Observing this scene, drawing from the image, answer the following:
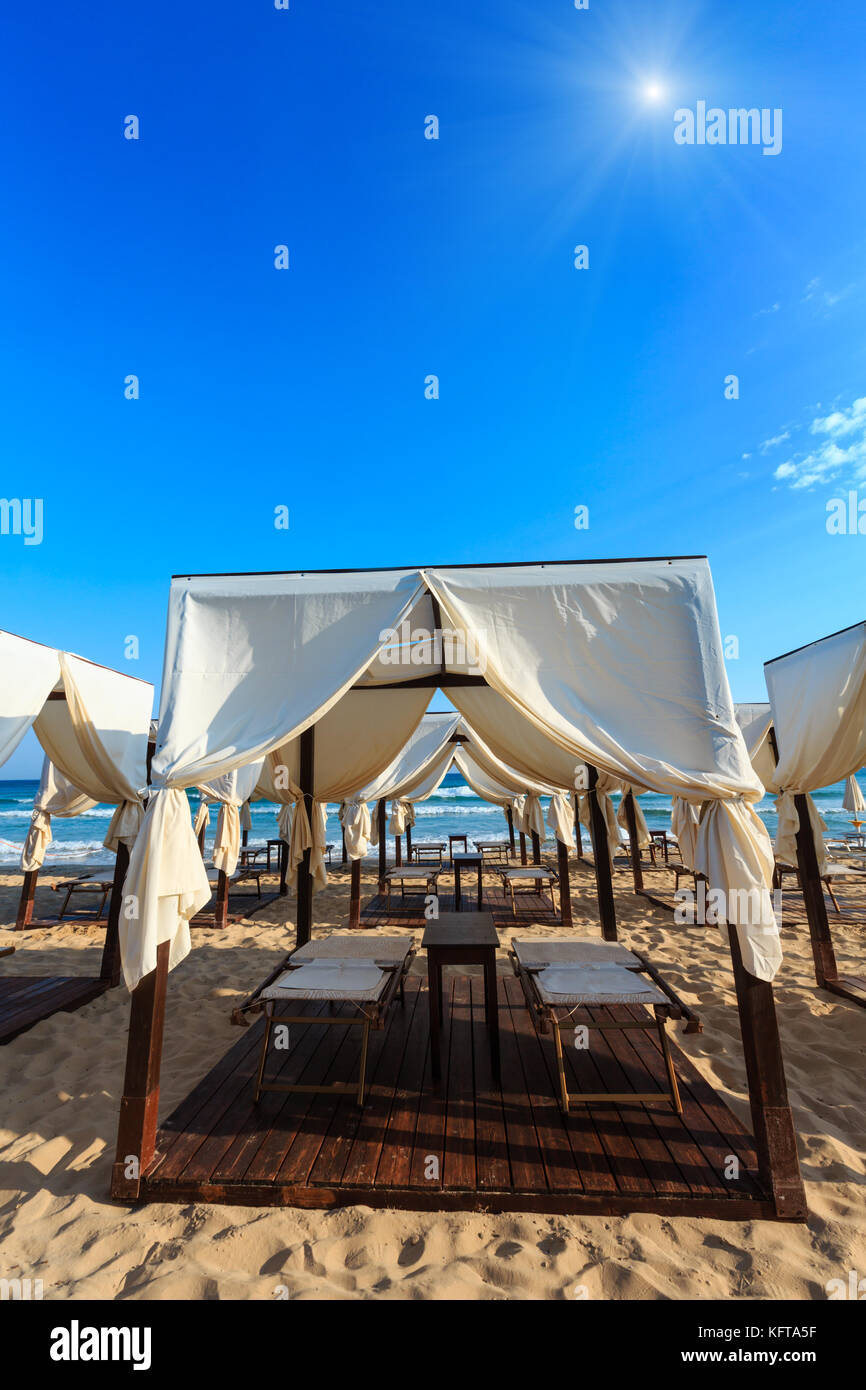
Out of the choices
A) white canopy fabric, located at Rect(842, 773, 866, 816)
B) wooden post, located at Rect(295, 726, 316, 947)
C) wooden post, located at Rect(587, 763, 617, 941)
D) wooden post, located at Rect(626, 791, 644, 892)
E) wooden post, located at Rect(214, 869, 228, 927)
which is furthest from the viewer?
white canopy fabric, located at Rect(842, 773, 866, 816)

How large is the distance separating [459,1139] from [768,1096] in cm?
139

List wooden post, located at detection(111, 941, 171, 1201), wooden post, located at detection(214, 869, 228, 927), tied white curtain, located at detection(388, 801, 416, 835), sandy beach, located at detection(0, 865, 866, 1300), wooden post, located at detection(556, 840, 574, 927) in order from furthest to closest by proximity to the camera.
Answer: tied white curtain, located at detection(388, 801, 416, 835)
wooden post, located at detection(556, 840, 574, 927)
wooden post, located at detection(214, 869, 228, 927)
wooden post, located at detection(111, 941, 171, 1201)
sandy beach, located at detection(0, 865, 866, 1300)

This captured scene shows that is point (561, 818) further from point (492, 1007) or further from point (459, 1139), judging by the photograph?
point (459, 1139)

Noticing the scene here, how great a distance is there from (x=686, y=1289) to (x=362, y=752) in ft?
13.9

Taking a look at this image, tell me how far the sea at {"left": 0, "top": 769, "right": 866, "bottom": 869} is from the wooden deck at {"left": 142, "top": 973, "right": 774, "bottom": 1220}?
16157 mm

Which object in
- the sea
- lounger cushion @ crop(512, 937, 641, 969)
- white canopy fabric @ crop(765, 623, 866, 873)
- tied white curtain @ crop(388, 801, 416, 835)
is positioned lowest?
the sea

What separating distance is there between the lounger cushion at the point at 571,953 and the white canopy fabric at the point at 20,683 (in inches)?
152

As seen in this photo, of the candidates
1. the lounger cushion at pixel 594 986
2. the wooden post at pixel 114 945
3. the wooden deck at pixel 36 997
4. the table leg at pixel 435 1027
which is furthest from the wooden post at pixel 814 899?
the wooden deck at pixel 36 997

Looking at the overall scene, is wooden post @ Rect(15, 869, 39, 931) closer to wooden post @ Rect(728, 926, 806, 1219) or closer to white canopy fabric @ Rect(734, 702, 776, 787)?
wooden post @ Rect(728, 926, 806, 1219)

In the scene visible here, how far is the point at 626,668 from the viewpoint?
2812mm

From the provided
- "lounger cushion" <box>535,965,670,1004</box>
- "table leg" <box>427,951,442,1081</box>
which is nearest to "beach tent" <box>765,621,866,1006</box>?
"lounger cushion" <box>535,965,670,1004</box>

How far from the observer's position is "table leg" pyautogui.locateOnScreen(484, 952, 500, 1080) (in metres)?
3.30

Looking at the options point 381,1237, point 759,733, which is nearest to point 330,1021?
point 381,1237
